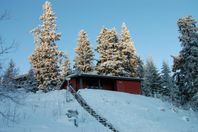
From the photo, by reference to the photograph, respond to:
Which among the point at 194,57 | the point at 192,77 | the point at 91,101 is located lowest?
the point at 91,101

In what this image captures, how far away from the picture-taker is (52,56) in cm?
5028

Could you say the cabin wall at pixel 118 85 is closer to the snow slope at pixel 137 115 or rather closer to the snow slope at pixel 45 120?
the snow slope at pixel 137 115

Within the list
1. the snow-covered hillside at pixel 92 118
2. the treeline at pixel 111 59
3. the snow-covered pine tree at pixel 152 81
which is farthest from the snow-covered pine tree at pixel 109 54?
the snow-covered hillside at pixel 92 118

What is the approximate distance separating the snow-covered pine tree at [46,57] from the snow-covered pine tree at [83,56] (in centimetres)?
621

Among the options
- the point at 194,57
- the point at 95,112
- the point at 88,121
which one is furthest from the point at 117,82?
the point at 88,121

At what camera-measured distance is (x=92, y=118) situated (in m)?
22.7

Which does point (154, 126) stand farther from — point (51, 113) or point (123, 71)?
point (123, 71)

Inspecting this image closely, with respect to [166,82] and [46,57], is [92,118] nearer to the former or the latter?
[46,57]

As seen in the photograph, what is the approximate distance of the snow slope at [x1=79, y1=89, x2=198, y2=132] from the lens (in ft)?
74.7

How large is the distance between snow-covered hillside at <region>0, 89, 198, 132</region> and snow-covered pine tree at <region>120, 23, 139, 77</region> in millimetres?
21256

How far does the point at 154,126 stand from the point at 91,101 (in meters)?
8.30

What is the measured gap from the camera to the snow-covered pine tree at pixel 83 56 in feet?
183

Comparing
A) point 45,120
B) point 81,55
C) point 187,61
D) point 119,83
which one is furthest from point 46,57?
point 45,120

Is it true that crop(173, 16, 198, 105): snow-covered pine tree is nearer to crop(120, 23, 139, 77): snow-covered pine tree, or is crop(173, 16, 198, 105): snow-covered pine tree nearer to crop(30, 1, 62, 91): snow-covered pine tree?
crop(120, 23, 139, 77): snow-covered pine tree
